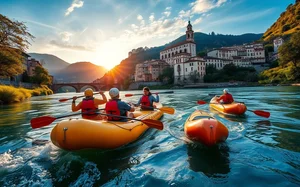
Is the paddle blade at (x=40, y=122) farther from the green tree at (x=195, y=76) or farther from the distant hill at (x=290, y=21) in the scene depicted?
the distant hill at (x=290, y=21)

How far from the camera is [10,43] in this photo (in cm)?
2020

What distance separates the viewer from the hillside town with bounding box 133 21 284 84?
7862cm

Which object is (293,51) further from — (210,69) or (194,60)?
(194,60)

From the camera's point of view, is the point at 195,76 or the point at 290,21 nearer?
the point at 195,76

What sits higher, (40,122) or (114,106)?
(114,106)

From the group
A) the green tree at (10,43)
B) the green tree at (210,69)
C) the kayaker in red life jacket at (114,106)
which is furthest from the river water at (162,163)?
the green tree at (210,69)

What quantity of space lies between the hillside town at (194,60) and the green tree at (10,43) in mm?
62534

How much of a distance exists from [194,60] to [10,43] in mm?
65406

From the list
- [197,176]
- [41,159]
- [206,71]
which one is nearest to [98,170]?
[41,159]

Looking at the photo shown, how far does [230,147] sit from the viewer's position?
4801 mm

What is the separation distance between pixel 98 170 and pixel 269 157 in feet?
11.7

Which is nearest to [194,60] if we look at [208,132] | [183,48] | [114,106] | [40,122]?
[183,48]

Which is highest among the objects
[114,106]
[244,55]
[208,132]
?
[244,55]

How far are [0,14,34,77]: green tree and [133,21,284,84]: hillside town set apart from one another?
205ft
